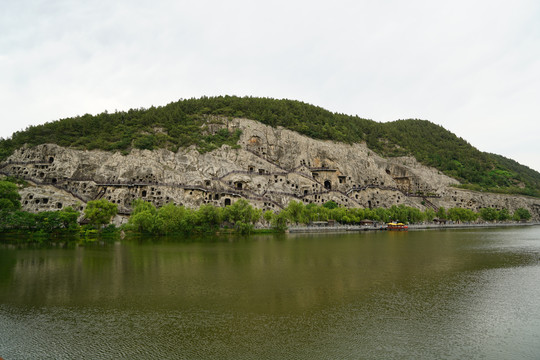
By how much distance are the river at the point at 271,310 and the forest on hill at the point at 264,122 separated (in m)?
64.0

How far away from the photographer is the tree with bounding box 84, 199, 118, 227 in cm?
5192

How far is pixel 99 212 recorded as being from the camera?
52.5 metres

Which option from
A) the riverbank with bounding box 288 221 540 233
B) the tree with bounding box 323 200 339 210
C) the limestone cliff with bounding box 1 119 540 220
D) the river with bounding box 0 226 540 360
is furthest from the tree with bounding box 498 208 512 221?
the river with bounding box 0 226 540 360

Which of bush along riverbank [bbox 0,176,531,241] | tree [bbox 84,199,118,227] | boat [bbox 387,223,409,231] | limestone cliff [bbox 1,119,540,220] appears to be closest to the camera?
bush along riverbank [bbox 0,176,531,241]

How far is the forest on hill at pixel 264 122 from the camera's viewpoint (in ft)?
276

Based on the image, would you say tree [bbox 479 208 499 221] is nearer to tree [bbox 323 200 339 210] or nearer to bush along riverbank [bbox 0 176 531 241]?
bush along riverbank [bbox 0 176 531 241]

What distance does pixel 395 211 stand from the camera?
80812mm

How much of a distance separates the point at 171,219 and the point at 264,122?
54.1 metres

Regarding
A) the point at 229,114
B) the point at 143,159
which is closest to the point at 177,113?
the point at 229,114

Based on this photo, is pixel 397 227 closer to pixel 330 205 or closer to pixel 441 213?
pixel 330 205

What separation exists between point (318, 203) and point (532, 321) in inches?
2698

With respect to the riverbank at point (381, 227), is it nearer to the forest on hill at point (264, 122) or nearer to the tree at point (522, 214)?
the tree at point (522, 214)

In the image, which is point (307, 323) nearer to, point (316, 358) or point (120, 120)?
point (316, 358)

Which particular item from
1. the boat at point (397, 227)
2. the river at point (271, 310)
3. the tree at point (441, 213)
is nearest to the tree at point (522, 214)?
the tree at point (441, 213)
